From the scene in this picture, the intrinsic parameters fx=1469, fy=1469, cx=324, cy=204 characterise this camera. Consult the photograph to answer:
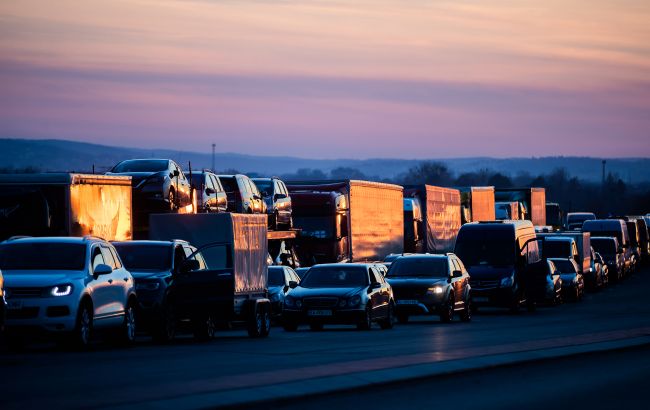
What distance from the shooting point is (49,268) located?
22.8m

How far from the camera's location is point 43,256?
23047 millimetres

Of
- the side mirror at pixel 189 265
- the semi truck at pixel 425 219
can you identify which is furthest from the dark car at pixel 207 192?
the semi truck at pixel 425 219

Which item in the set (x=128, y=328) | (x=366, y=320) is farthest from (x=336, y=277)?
(x=128, y=328)

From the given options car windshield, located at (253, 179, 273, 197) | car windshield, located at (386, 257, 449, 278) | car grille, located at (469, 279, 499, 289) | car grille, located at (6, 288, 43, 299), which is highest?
car windshield, located at (253, 179, 273, 197)

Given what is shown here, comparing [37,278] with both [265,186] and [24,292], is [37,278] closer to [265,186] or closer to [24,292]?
[24,292]

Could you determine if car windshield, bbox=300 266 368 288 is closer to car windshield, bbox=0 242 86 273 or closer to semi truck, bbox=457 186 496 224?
car windshield, bbox=0 242 86 273

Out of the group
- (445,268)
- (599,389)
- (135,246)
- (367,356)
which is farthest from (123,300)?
(445,268)

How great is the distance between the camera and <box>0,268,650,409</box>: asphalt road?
14.7 m

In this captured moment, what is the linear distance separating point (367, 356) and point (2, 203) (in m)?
11.9

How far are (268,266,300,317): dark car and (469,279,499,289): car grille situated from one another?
5758 mm

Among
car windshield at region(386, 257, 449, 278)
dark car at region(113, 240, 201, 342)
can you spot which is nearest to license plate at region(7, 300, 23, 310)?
dark car at region(113, 240, 201, 342)

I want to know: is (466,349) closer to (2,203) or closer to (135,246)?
(135,246)

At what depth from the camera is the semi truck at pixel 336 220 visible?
48062 mm

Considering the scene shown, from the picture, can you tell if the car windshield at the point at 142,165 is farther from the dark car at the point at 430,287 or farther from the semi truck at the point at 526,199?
the semi truck at the point at 526,199
